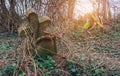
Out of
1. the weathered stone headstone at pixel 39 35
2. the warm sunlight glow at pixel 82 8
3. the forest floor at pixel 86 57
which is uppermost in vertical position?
the warm sunlight glow at pixel 82 8

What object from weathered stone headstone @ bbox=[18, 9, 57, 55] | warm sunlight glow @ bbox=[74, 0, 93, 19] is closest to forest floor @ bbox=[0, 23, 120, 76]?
weathered stone headstone @ bbox=[18, 9, 57, 55]

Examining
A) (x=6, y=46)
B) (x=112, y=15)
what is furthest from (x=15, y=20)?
(x=112, y=15)

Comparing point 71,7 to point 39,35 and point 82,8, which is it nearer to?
point 82,8

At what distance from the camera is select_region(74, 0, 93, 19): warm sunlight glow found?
905cm

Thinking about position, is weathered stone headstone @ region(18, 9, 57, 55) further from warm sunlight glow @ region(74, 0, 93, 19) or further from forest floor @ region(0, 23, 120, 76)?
warm sunlight glow @ region(74, 0, 93, 19)

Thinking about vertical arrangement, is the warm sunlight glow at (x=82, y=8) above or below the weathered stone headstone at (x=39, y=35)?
above

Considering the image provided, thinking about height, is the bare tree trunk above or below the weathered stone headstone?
above

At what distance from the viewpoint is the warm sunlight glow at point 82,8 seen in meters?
9.05

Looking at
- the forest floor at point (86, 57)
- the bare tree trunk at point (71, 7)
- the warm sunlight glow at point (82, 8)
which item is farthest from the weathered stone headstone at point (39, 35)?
the warm sunlight glow at point (82, 8)

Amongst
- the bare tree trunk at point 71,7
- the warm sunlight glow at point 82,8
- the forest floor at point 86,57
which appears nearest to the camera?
the forest floor at point 86,57

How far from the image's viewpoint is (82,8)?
9.11m

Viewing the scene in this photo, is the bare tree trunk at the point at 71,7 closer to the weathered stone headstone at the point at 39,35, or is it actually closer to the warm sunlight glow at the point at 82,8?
the warm sunlight glow at the point at 82,8

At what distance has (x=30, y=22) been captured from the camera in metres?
5.38

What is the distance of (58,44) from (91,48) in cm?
152
